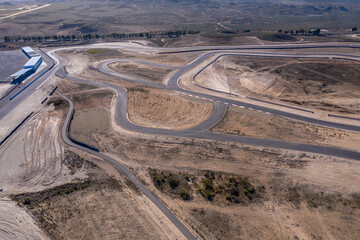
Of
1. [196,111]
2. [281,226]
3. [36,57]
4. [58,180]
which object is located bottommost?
[281,226]

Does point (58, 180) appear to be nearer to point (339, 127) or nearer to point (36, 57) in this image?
point (339, 127)

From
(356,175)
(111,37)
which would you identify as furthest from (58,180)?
(111,37)

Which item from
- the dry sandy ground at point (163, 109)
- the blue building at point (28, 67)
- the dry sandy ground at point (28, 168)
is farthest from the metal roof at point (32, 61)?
the dry sandy ground at point (28, 168)

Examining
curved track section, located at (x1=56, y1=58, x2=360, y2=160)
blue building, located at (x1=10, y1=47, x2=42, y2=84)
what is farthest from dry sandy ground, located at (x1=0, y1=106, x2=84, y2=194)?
blue building, located at (x1=10, y1=47, x2=42, y2=84)

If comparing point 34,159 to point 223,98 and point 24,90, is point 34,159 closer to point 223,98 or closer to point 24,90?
point 24,90

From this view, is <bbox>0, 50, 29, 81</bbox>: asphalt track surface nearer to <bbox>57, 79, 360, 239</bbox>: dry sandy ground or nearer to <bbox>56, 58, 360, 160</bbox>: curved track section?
<bbox>56, 58, 360, 160</bbox>: curved track section

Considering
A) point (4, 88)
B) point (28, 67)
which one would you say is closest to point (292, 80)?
point (4, 88)

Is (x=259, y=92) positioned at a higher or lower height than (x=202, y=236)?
higher
